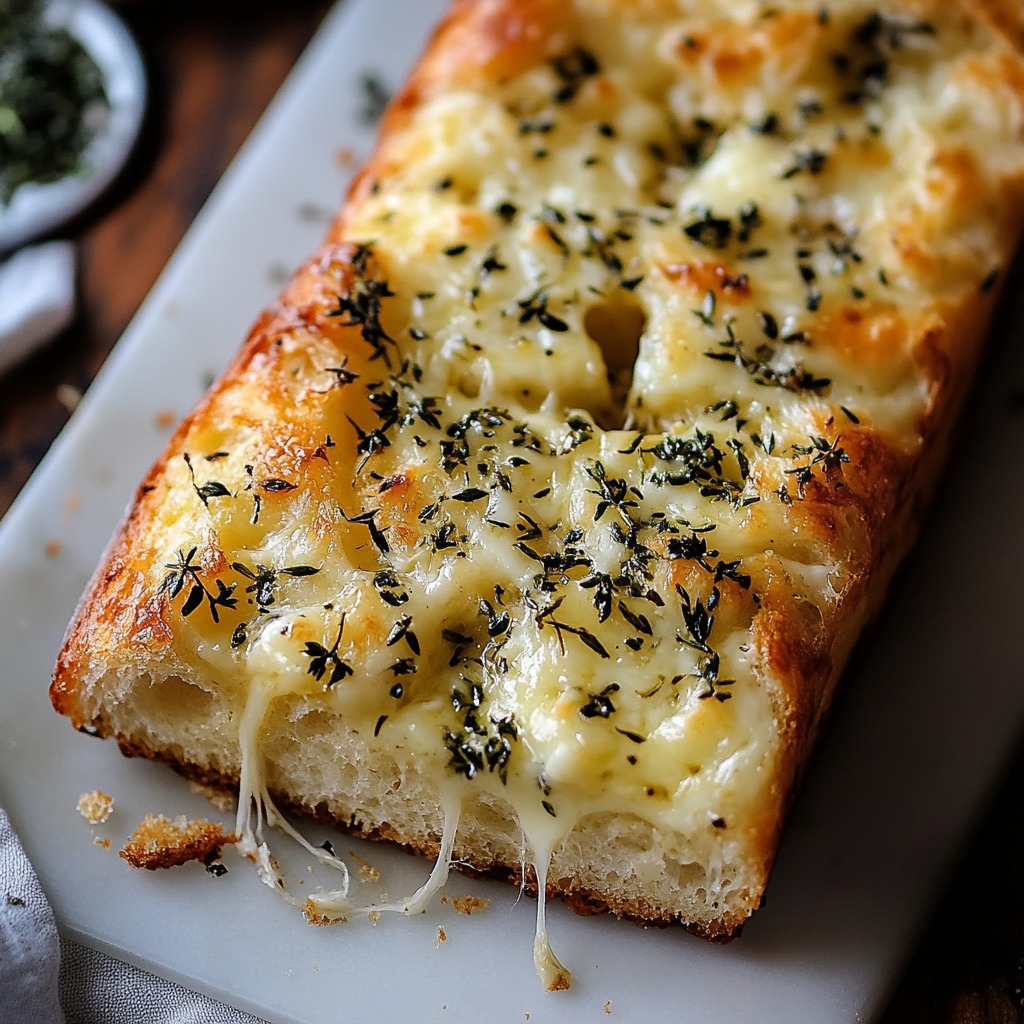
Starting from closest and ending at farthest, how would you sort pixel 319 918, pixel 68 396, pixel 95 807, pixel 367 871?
pixel 319 918, pixel 367 871, pixel 95 807, pixel 68 396

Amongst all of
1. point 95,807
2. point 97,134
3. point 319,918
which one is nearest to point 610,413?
point 319,918

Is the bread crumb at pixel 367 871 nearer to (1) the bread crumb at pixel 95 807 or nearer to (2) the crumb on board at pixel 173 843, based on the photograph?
(2) the crumb on board at pixel 173 843

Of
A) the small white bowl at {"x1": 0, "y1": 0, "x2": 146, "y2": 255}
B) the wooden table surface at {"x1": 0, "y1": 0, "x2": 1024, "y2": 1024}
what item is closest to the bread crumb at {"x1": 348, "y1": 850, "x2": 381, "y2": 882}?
the wooden table surface at {"x1": 0, "y1": 0, "x2": 1024, "y2": 1024}

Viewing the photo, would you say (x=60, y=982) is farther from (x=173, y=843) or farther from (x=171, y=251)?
(x=171, y=251)

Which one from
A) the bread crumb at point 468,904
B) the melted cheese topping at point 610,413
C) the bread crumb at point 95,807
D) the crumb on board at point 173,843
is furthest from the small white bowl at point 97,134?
the bread crumb at point 468,904

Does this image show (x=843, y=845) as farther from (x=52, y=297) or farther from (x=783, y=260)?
(x=52, y=297)

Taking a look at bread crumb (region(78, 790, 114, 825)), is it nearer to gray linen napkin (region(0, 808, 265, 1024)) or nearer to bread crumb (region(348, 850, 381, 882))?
gray linen napkin (region(0, 808, 265, 1024))
